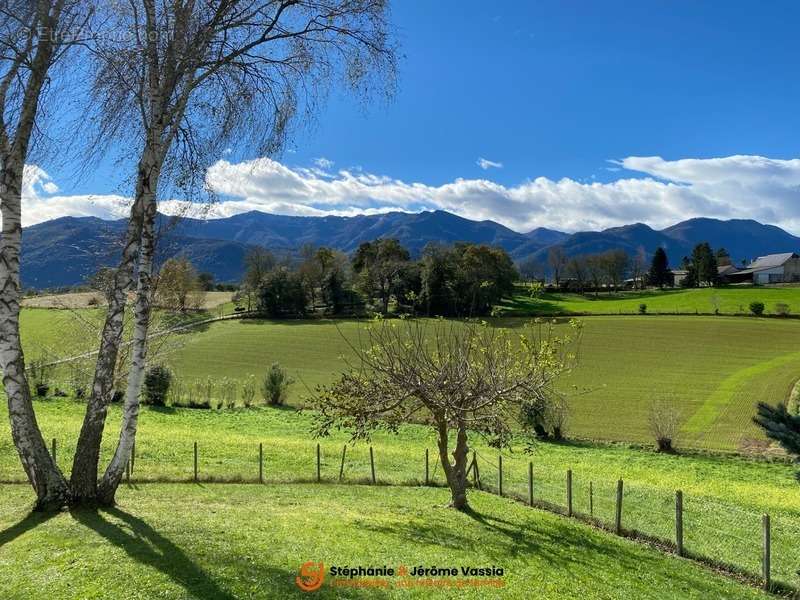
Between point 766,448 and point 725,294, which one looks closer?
point 766,448

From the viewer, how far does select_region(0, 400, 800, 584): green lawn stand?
14070 mm

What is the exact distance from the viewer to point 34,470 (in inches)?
336

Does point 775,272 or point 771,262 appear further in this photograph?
point 771,262

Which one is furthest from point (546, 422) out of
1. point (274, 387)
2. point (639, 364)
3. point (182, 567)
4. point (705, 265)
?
point (705, 265)

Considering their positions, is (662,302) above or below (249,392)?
above

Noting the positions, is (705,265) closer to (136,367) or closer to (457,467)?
(457,467)

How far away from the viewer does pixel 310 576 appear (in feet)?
21.3

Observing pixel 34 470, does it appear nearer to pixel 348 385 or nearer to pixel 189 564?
pixel 189 564

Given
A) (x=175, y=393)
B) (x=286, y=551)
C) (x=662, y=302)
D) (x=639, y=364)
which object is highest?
(x=662, y=302)

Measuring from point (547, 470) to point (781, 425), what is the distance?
17.1m

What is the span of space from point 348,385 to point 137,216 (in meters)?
5.73

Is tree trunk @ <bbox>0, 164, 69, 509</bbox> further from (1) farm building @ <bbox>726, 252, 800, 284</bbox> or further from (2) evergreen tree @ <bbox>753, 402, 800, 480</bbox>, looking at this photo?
(1) farm building @ <bbox>726, 252, 800, 284</bbox>

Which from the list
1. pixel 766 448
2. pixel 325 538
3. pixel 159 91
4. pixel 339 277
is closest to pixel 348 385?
pixel 325 538

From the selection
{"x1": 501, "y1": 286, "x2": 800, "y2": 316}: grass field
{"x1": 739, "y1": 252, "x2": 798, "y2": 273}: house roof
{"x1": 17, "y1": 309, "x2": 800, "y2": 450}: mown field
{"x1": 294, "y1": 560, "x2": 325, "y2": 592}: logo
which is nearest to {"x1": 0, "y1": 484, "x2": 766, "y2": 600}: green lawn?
{"x1": 294, "y1": 560, "x2": 325, "y2": 592}: logo
